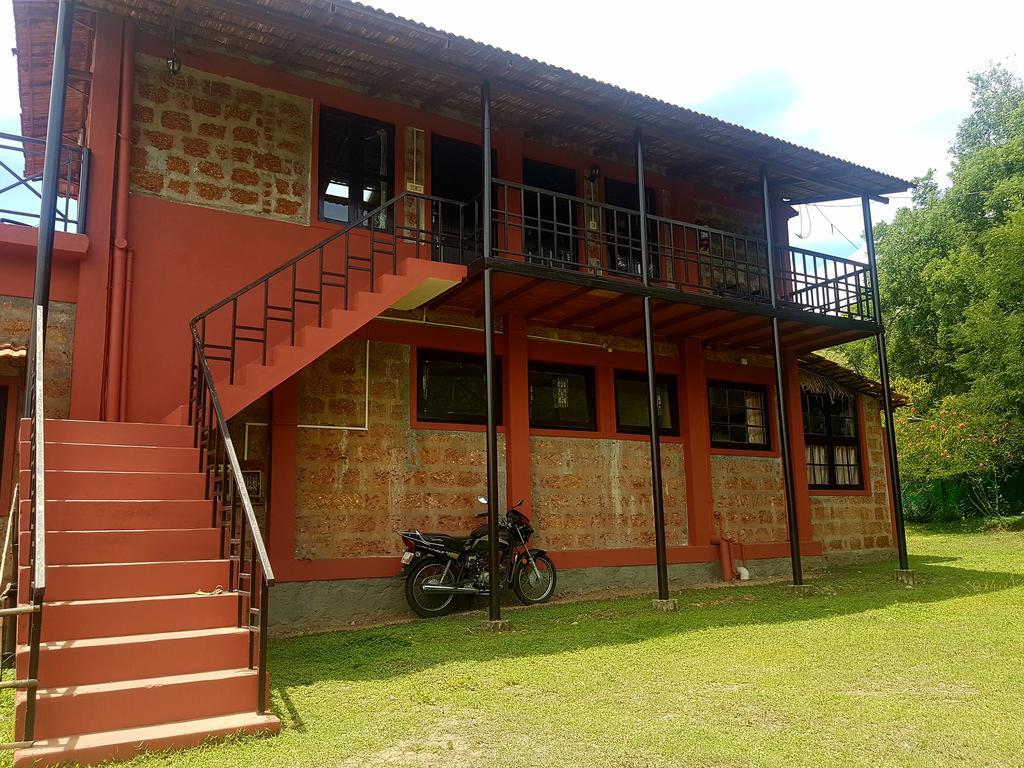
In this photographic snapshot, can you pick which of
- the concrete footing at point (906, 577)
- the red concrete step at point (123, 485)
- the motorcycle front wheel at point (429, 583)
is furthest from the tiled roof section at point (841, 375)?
the red concrete step at point (123, 485)

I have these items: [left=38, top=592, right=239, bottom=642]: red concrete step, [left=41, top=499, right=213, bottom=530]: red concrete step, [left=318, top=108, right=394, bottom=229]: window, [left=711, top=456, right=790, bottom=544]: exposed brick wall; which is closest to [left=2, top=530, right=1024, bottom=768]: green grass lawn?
[left=38, top=592, right=239, bottom=642]: red concrete step

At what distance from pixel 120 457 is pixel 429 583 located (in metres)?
3.44

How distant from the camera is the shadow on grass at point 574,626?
19.5 feet

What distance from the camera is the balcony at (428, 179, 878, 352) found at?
899 centimetres

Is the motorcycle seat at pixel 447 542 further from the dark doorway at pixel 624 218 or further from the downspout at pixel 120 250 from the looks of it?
the dark doorway at pixel 624 218

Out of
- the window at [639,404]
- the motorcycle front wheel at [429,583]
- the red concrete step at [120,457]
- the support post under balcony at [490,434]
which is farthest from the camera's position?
the window at [639,404]

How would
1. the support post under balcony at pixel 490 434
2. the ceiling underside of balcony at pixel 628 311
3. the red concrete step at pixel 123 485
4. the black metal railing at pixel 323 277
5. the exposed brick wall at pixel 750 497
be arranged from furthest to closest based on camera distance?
the exposed brick wall at pixel 750 497
the ceiling underside of balcony at pixel 628 311
the black metal railing at pixel 323 277
the support post under balcony at pixel 490 434
the red concrete step at pixel 123 485

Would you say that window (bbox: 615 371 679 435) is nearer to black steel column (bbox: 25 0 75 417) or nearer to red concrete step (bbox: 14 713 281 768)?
black steel column (bbox: 25 0 75 417)

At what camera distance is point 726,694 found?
5.02 m

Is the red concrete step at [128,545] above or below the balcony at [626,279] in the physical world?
below

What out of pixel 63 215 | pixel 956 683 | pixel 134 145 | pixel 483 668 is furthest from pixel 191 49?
pixel 956 683

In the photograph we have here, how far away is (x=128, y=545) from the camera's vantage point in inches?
207

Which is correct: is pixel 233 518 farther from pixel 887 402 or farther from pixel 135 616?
pixel 887 402

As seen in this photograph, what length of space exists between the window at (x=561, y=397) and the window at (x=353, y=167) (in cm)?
275
